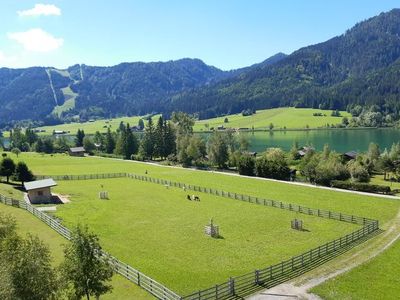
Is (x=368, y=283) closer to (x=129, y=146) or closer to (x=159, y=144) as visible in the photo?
(x=159, y=144)

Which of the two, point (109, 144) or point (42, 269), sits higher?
point (42, 269)

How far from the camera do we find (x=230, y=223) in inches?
2010

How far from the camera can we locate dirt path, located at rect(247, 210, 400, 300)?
29.8 m

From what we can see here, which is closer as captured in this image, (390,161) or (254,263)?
(254,263)

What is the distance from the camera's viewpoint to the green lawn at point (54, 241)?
30344 millimetres

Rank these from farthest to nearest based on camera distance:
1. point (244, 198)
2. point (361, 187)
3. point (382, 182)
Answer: point (382, 182), point (361, 187), point (244, 198)

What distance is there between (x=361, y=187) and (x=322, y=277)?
1639 inches

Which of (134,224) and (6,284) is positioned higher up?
(6,284)

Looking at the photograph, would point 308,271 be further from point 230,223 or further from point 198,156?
point 198,156

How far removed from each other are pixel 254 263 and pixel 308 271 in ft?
15.5

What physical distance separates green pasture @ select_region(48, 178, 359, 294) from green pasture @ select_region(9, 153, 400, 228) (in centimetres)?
720

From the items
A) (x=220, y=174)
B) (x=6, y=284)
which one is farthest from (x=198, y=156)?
(x=6, y=284)

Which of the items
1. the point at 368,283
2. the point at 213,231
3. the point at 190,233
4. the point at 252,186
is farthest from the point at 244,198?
the point at 368,283

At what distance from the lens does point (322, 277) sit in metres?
33.2
